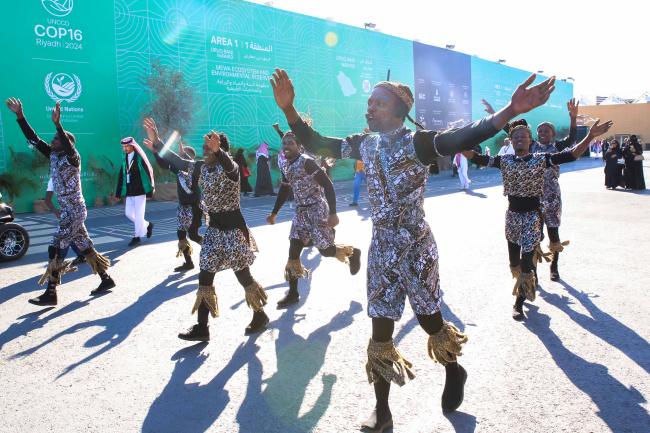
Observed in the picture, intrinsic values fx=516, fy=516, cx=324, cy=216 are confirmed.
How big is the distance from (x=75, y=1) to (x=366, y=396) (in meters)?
17.7

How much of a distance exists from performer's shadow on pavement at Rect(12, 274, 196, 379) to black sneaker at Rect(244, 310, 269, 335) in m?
1.14

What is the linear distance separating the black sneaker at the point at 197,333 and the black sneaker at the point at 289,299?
3.83ft

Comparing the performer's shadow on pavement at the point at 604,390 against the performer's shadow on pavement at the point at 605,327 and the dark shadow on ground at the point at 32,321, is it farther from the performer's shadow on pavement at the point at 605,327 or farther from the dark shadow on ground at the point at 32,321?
the dark shadow on ground at the point at 32,321

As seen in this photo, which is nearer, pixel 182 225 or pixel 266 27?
pixel 182 225

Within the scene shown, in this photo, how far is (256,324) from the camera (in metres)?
4.81

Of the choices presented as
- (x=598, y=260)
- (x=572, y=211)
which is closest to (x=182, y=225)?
(x=598, y=260)

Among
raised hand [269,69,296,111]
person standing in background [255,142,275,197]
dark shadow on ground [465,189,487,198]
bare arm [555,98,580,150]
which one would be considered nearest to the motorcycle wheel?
raised hand [269,69,296,111]

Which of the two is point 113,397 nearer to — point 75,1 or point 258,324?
point 258,324

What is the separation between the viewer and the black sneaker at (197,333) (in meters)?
4.43

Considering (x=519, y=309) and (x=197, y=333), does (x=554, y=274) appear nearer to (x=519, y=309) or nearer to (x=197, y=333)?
(x=519, y=309)

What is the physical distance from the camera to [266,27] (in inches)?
890

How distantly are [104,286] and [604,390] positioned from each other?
5.50 meters

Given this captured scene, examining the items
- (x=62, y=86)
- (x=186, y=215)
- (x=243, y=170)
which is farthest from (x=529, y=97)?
(x=62, y=86)

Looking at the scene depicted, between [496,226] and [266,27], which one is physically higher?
[266,27]
